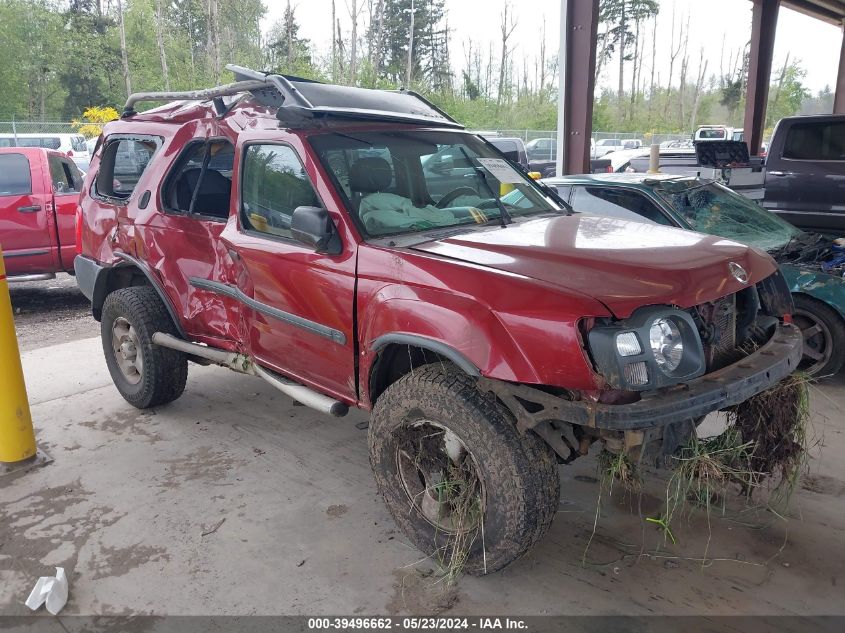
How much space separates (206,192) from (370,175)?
1.41 meters

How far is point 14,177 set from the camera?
7.98 meters

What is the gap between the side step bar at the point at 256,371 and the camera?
340cm

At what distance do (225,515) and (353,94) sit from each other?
93.3 inches

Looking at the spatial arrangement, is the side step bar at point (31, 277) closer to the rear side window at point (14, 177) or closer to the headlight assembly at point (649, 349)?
the rear side window at point (14, 177)

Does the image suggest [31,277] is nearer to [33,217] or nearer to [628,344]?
[33,217]

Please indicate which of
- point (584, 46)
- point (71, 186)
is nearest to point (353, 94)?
point (584, 46)

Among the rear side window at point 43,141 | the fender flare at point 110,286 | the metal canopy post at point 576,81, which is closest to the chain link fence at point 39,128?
the rear side window at point 43,141

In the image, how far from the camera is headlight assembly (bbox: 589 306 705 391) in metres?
2.37

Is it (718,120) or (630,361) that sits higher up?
(718,120)

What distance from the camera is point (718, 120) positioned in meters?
58.2

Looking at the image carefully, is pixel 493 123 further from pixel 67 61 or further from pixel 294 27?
pixel 67 61

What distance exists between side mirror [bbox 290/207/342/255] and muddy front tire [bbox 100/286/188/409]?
1.86m

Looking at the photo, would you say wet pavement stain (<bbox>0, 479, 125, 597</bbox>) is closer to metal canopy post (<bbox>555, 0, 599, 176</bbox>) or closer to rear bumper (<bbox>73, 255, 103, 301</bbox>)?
rear bumper (<bbox>73, 255, 103, 301</bbox>)

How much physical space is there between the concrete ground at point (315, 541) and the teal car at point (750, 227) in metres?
0.72
